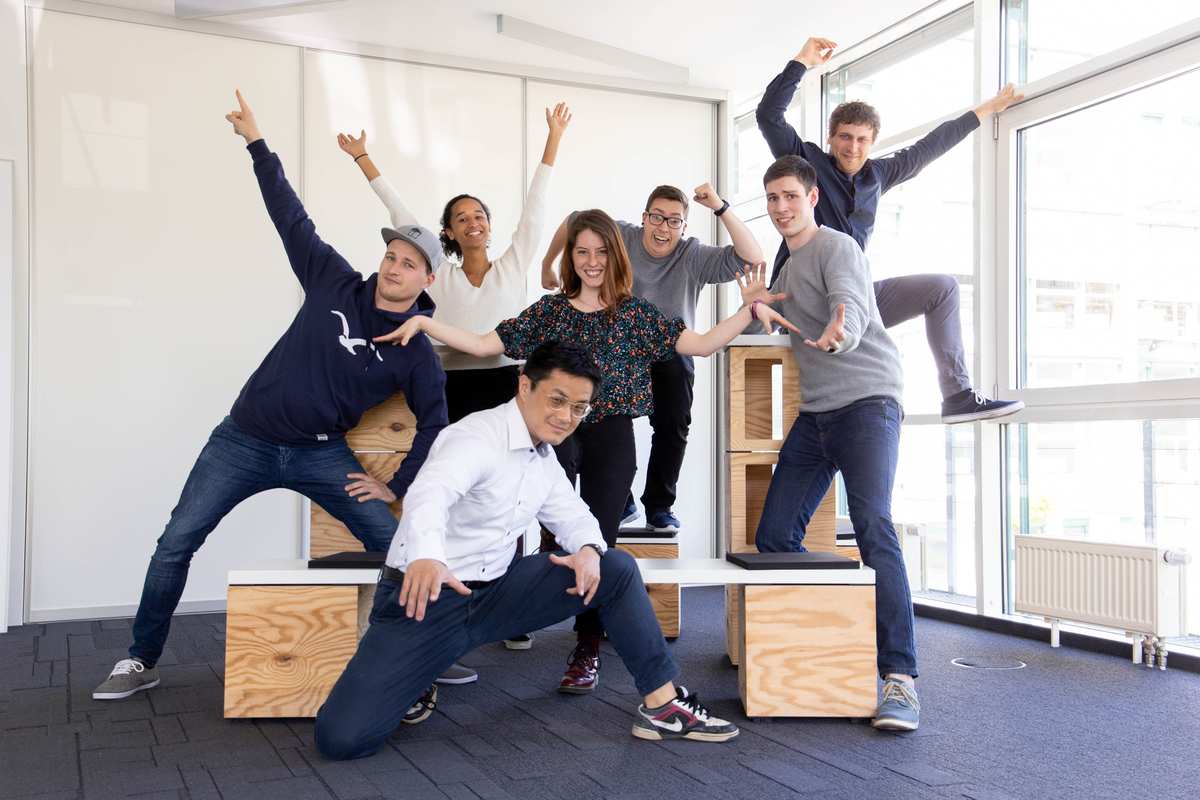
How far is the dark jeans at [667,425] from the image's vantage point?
412 centimetres

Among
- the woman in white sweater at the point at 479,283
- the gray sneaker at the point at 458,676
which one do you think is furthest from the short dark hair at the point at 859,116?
the gray sneaker at the point at 458,676

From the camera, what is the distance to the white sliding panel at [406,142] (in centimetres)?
536

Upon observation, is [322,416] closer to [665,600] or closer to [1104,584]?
[665,600]

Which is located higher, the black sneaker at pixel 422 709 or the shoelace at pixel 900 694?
the shoelace at pixel 900 694

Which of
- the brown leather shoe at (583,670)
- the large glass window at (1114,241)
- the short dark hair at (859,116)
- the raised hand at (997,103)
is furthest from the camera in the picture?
the raised hand at (997,103)

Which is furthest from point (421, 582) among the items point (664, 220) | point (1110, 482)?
point (1110, 482)

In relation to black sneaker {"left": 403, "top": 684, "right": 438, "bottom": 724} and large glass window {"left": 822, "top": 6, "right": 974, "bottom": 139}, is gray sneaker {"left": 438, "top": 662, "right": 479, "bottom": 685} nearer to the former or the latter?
black sneaker {"left": 403, "top": 684, "right": 438, "bottom": 724}

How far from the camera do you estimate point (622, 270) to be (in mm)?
3176

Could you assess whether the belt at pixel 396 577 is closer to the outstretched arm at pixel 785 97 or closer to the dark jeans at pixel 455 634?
the dark jeans at pixel 455 634

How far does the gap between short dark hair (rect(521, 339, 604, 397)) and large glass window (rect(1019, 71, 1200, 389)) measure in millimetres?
2576

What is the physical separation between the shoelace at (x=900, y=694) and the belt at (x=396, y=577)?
3.74 ft

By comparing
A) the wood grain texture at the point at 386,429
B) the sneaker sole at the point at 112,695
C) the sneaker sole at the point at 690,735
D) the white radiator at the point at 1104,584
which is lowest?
the sneaker sole at the point at 112,695

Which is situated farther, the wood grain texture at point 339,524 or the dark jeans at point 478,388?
the dark jeans at point 478,388

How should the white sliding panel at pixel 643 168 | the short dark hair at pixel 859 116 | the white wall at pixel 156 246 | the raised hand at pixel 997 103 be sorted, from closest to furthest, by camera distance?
the short dark hair at pixel 859 116, the raised hand at pixel 997 103, the white wall at pixel 156 246, the white sliding panel at pixel 643 168
